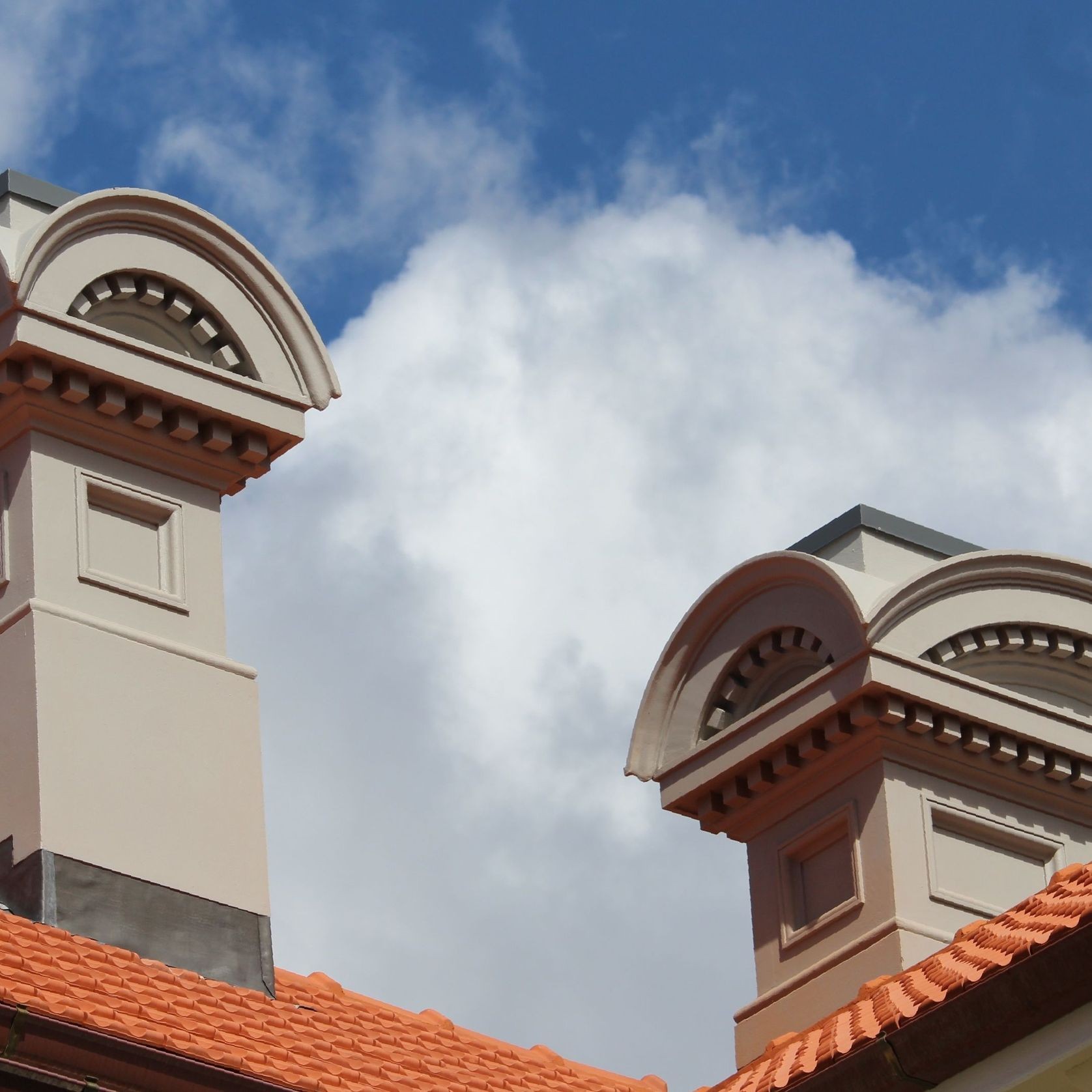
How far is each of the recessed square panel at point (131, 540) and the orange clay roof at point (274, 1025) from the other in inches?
99.9

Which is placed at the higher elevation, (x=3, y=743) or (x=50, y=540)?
(x=50, y=540)

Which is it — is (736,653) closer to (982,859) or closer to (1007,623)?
(1007,623)

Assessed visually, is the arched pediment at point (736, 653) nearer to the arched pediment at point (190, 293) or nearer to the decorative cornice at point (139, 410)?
the arched pediment at point (190, 293)

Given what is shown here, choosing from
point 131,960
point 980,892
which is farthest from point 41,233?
point 980,892

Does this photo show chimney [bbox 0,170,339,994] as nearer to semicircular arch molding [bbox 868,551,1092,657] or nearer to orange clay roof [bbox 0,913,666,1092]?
orange clay roof [bbox 0,913,666,1092]

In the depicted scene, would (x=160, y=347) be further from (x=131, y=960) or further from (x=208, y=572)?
(x=131, y=960)

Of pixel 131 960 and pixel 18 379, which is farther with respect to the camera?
pixel 18 379

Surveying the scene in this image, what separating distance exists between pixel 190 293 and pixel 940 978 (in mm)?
7722

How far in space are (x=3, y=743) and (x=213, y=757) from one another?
52.9 inches

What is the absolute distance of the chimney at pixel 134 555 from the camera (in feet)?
52.5

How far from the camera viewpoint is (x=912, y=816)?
765 inches

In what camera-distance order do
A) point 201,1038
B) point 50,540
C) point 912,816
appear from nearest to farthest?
1. point 201,1038
2. point 50,540
3. point 912,816

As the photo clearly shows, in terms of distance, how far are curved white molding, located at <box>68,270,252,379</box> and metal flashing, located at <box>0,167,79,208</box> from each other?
0.76 meters

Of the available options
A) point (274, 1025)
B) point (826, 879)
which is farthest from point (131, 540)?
point (826, 879)
